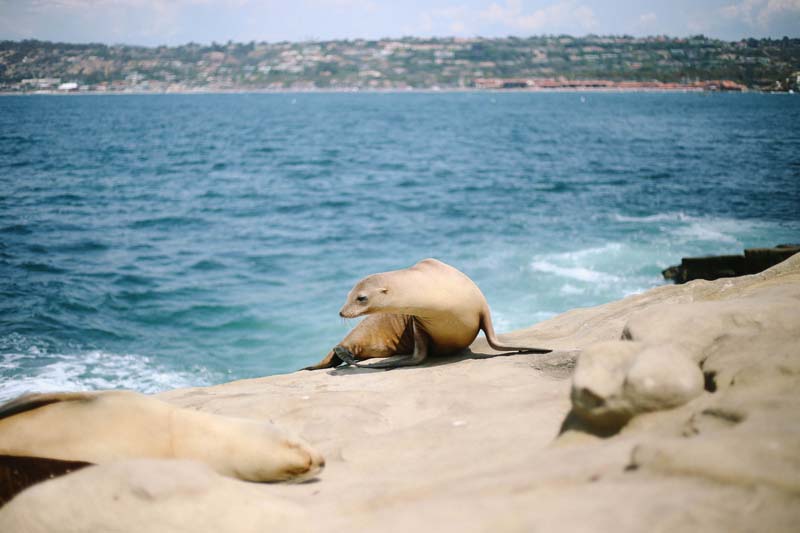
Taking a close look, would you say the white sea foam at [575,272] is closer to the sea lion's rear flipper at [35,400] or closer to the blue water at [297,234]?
the blue water at [297,234]

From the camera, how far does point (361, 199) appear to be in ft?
73.2

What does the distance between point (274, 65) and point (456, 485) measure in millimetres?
167999

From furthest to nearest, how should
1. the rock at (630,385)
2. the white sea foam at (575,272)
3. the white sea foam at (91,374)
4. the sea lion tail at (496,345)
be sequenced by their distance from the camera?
the white sea foam at (575,272) < the white sea foam at (91,374) < the sea lion tail at (496,345) < the rock at (630,385)

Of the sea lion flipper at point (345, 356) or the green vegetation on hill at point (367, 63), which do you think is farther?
the green vegetation on hill at point (367, 63)

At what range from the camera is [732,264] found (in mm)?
9453

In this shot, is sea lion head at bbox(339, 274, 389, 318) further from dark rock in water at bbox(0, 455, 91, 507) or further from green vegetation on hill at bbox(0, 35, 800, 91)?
green vegetation on hill at bbox(0, 35, 800, 91)

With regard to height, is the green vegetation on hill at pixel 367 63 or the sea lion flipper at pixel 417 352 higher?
the green vegetation on hill at pixel 367 63

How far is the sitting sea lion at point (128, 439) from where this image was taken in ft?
9.01

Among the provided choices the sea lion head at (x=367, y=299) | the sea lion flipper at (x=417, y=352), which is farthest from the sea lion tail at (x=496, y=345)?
the sea lion head at (x=367, y=299)

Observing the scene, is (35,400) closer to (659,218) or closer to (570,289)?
(570,289)

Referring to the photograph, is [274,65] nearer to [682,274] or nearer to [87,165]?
[87,165]

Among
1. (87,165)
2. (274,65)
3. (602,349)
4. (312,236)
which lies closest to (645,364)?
(602,349)

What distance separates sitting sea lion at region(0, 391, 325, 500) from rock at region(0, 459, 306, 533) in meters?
0.41

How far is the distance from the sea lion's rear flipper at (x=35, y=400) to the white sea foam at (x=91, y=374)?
222 inches
